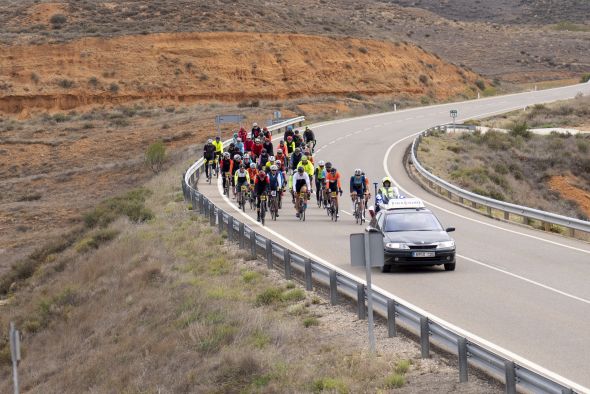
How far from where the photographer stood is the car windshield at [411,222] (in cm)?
2002

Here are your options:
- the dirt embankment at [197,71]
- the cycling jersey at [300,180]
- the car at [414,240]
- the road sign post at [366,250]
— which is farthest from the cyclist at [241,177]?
the dirt embankment at [197,71]

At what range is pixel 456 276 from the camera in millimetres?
19016

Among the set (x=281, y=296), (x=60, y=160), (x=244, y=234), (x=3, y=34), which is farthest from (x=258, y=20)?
(x=281, y=296)

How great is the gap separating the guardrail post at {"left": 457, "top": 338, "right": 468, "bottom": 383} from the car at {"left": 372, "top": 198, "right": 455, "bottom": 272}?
7732mm

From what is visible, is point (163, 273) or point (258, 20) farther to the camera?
point (258, 20)

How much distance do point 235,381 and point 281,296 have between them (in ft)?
14.0

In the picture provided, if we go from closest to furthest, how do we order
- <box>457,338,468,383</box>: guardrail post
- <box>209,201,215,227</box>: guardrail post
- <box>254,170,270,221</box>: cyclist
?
1. <box>457,338,468,383</box>: guardrail post
2. <box>254,170,270,221</box>: cyclist
3. <box>209,201,215,227</box>: guardrail post

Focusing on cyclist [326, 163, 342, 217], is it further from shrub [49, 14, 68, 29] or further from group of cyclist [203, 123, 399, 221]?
shrub [49, 14, 68, 29]

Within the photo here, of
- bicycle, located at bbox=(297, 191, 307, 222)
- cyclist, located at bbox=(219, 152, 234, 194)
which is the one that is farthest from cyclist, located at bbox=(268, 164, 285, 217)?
cyclist, located at bbox=(219, 152, 234, 194)

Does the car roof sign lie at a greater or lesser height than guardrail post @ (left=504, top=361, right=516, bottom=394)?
lesser

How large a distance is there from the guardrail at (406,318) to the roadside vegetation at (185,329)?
244mm

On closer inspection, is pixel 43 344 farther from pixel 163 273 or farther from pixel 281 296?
pixel 281 296

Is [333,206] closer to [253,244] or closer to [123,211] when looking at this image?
[253,244]

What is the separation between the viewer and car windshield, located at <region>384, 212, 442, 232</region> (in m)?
20.0
